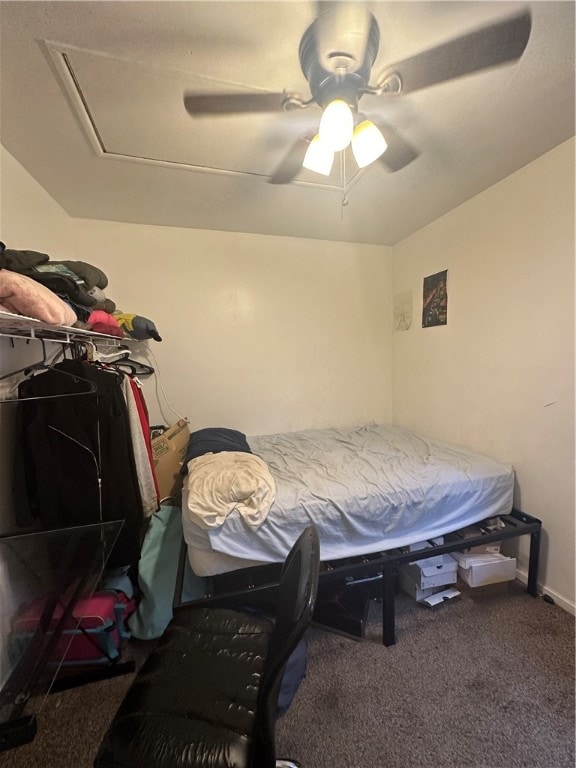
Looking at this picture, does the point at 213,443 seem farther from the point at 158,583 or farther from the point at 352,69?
the point at 352,69

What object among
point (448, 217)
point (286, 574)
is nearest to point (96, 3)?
point (286, 574)

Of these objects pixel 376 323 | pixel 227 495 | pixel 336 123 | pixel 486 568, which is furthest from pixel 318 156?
pixel 486 568

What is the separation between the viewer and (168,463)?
2.25 meters

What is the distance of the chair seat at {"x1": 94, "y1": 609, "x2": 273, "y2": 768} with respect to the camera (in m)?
0.80

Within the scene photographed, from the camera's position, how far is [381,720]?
4.08 ft

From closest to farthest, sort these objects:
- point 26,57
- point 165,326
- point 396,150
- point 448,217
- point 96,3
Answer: point 96,3
point 26,57
point 396,150
point 448,217
point 165,326

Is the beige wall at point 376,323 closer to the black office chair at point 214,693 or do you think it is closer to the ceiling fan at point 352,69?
the ceiling fan at point 352,69

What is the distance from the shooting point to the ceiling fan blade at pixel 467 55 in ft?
3.41

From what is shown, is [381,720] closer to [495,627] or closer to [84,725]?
[495,627]

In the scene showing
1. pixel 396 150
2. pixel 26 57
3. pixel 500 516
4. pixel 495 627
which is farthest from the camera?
pixel 500 516

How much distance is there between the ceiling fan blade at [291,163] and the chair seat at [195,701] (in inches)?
86.9

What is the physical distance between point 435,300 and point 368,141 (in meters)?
1.64

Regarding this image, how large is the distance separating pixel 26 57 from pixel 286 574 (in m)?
2.08

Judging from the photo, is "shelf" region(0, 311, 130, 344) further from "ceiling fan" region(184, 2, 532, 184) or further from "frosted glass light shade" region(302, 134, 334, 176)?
"frosted glass light shade" region(302, 134, 334, 176)
